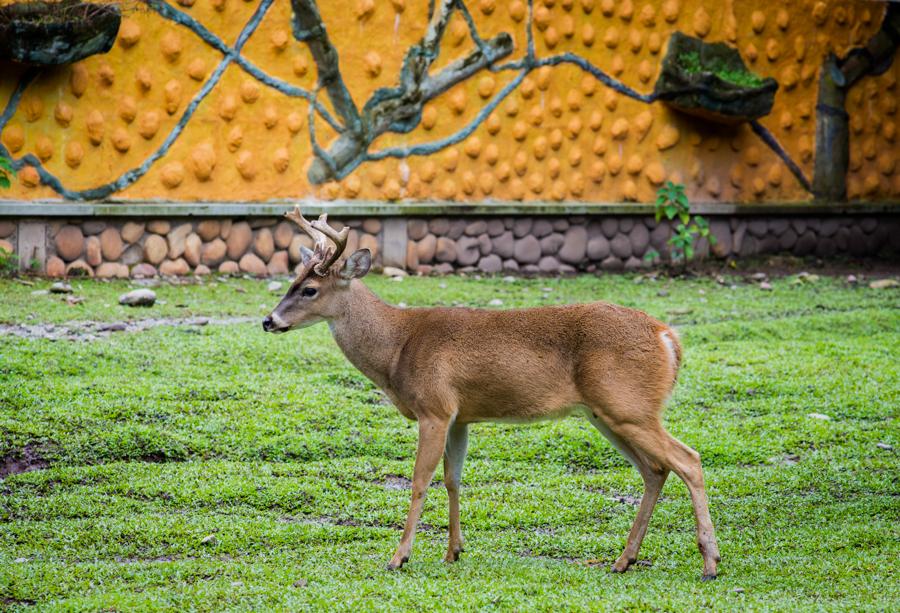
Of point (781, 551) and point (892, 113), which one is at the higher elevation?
point (892, 113)

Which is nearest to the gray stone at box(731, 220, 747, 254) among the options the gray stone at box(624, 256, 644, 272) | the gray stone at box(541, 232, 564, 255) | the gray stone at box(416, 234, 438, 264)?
the gray stone at box(624, 256, 644, 272)

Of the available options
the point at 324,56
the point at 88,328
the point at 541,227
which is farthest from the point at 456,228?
the point at 88,328

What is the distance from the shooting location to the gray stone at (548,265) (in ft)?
47.2

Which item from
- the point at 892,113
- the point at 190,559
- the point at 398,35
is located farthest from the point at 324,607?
the point at 892,113

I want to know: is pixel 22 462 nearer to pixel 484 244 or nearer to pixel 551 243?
pixel 484 244

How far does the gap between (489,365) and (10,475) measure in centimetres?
290

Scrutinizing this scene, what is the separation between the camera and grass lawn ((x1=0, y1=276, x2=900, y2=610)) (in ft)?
16.6

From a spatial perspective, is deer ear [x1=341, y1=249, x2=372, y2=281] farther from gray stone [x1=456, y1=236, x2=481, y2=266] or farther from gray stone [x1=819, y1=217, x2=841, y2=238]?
gray stone [x1=819, y1=217, x2=841, y2=238]

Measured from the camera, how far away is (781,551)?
566 cm

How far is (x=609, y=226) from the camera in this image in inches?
581

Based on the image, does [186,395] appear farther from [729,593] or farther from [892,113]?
[892,113]

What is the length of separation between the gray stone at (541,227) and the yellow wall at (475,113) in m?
0.31

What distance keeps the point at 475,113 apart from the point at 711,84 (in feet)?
10.0

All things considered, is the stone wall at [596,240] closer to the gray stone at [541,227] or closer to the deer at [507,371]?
the gray stone at [541,227]
